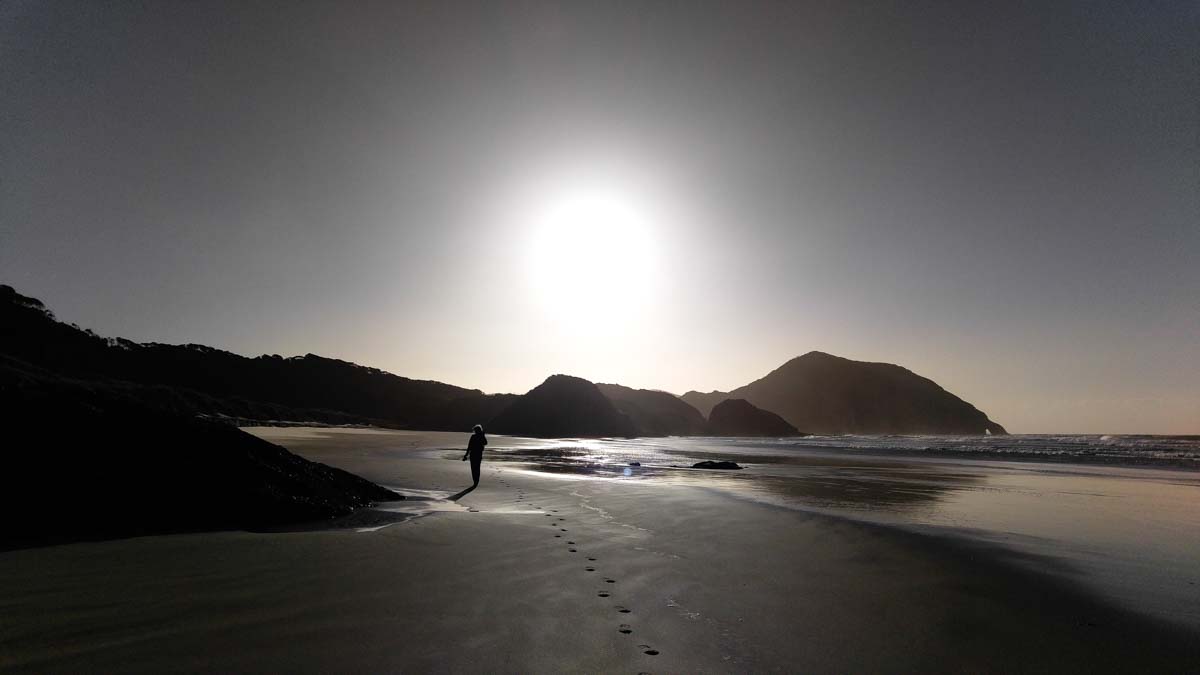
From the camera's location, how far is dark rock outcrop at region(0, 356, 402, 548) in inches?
231

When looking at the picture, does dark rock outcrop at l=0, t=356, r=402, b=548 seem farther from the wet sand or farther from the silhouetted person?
the silhouetted person

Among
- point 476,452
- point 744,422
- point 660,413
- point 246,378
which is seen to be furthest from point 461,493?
point 744,422

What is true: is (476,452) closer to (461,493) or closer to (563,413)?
(461,493)

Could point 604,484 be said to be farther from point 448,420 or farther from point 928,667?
point 448,420

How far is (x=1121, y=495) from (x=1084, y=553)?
39.8ft

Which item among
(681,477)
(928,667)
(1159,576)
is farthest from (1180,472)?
(928,667)

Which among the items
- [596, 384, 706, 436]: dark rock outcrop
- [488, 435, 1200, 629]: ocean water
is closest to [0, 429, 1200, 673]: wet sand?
[488, 435, 1200, 629]: ocean water

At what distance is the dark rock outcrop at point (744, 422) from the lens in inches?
6821

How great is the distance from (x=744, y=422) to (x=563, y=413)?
87.3 meters

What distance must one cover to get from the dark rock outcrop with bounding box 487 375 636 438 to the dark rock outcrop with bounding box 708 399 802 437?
6765 centimetres

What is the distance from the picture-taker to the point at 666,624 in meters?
4.26

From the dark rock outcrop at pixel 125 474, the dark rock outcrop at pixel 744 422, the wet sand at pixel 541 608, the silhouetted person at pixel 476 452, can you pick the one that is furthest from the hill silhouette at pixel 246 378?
the dark rock outcrop at pixel 744 422

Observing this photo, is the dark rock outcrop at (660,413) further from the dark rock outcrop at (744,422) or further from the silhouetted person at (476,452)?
the silhouetted person at (476,452)

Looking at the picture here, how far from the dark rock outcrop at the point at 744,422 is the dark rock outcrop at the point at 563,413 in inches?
2663
